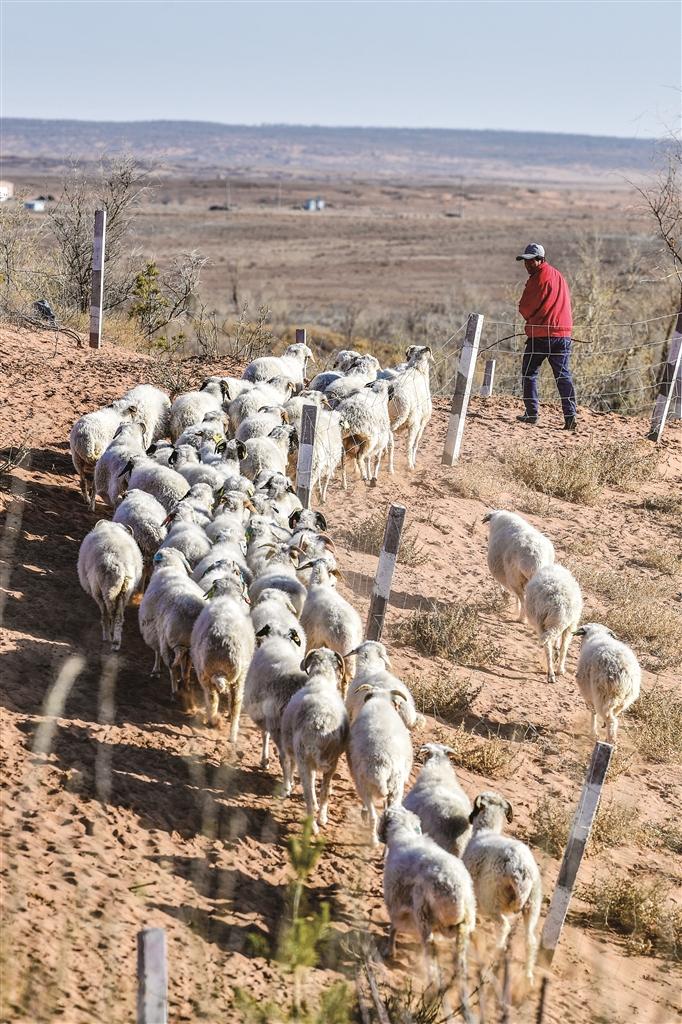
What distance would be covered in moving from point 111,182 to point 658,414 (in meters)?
9.90

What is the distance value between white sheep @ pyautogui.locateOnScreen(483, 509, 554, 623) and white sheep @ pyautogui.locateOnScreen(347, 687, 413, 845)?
11.6 feet

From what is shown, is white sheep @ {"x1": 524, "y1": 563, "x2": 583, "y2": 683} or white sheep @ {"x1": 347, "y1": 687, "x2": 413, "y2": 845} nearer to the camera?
white sheep @ {"x1": 347, "y1": 687, "x2": 413, "y2": 845}

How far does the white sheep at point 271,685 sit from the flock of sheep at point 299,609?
1 cm

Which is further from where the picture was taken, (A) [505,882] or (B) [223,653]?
(B) [223,653]

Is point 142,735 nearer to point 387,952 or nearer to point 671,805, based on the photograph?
point 387,952

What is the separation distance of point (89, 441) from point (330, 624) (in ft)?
12.2

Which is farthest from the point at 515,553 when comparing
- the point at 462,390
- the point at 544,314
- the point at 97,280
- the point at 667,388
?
the point at 97,280

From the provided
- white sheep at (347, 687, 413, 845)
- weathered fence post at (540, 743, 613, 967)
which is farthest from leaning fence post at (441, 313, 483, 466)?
weathered fence post at (540, 743, 613, 967)

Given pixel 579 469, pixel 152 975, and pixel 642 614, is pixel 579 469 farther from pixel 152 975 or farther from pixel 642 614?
pixel 152 975

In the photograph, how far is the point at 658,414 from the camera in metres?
15.3

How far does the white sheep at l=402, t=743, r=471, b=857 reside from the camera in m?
6.00

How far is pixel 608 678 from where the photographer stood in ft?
25.8

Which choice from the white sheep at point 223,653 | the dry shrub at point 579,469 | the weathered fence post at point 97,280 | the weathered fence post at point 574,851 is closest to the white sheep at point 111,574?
the white sheep at point 223,653

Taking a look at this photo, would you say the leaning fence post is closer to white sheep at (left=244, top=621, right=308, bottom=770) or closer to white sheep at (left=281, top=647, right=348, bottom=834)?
white sheep at (left=244, top=621, right=308, bottom=770)
